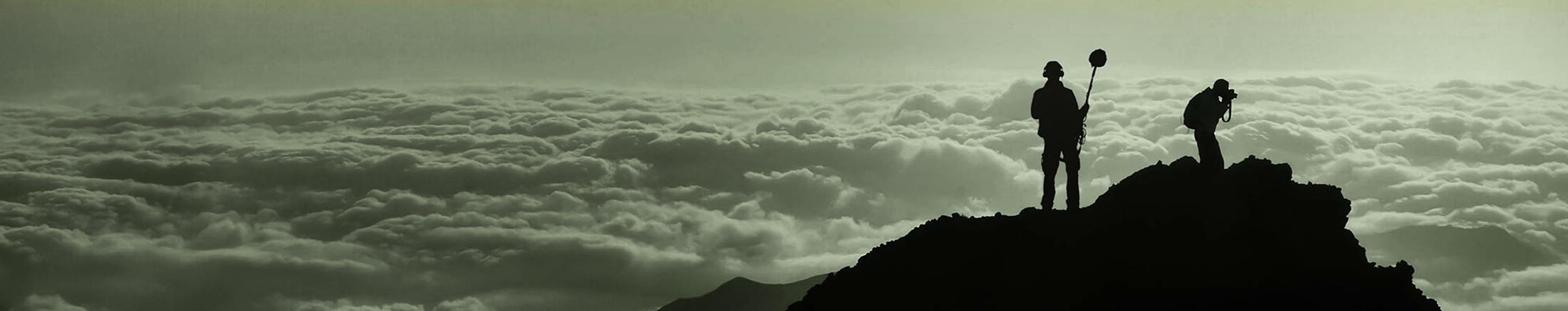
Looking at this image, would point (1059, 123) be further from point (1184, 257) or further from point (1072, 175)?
point (1184, 257)

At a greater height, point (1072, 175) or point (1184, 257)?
point (1072, 175)

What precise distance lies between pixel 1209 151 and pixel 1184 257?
2.59 m

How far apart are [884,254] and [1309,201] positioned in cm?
839

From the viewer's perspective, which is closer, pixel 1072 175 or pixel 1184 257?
pixel 1184 257

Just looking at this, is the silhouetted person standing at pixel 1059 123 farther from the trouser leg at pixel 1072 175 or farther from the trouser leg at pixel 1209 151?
the trouser leg at pixel 1209 151

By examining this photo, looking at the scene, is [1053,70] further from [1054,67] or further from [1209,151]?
[1209,151]

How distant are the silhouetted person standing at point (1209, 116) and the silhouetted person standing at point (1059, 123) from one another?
207 cm

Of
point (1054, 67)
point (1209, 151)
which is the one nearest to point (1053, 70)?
point (1054, 67)

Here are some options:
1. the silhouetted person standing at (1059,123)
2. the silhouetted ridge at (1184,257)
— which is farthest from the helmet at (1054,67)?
the silhouetted ridge at (1184,257)

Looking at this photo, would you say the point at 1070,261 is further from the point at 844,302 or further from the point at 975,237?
the point at 844,302

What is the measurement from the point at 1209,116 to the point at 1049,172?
3.27m

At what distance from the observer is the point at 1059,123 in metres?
27.2

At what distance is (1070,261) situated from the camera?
25.4 m

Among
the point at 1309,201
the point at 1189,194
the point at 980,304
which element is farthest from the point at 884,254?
the point at 1309,201
